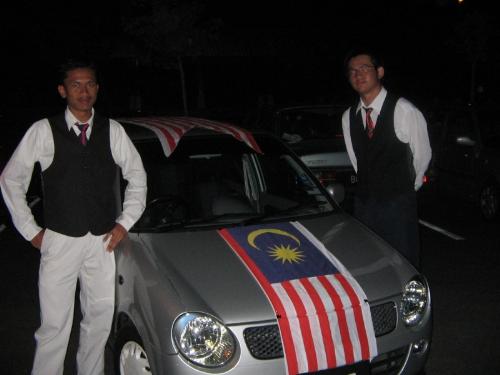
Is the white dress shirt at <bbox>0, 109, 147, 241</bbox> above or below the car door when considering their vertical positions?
above

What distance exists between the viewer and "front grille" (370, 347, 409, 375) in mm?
2973

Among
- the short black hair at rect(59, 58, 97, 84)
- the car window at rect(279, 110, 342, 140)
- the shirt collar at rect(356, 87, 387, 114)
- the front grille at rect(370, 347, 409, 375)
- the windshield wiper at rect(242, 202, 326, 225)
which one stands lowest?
the front grille at rect(370, 347, 409, 375)

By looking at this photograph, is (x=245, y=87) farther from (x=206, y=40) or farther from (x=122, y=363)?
(x=122, y=363)

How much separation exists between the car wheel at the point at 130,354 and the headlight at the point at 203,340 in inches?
12.1

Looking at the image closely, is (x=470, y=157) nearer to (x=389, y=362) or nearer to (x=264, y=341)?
(x=389, y=362)

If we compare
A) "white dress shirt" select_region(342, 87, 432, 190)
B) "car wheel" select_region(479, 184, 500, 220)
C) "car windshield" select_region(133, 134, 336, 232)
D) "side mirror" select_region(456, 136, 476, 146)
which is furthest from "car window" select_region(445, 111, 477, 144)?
"car windshield" select_region(133, 134, 336, 232)

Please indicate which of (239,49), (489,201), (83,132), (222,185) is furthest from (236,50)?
(83,132)

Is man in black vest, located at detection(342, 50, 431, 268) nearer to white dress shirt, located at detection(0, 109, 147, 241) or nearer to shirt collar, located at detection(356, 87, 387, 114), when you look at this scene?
shirt collar, located at detection(356, 87, 387, 114)

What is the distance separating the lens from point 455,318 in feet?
16.4

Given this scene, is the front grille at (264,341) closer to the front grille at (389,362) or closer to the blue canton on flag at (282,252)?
the blue canton on flag at (282,252)

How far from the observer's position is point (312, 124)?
845 centimetres

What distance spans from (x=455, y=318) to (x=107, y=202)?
3.07 meters

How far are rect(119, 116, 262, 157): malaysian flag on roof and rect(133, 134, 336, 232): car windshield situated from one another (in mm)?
62

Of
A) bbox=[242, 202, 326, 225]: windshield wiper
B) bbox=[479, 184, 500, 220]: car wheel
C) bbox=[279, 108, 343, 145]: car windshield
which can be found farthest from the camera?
bbox=[279, 108, 343, 145]: car windshield
